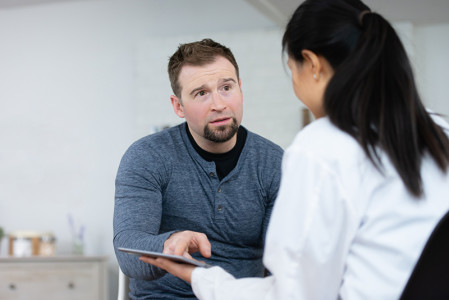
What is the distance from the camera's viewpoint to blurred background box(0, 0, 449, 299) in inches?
197

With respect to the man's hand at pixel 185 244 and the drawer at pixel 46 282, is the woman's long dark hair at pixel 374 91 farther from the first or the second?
the drawer at pixel 46 282

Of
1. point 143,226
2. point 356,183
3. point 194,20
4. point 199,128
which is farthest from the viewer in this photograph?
point 194,20

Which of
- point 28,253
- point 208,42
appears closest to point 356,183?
point 208,42

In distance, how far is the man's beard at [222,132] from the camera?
1977mm

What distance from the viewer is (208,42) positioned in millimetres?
2123

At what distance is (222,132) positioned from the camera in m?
1.98

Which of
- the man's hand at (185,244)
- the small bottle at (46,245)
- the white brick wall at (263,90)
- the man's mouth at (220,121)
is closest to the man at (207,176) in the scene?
the man's mouth at (220,121)

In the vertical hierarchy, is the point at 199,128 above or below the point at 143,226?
above

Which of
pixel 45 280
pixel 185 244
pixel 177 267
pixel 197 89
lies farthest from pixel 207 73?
pixel 45 280

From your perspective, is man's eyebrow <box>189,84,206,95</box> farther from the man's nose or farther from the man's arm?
the man's arm

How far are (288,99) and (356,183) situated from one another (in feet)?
12.9

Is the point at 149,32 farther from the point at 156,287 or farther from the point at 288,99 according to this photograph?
the point at 156,287

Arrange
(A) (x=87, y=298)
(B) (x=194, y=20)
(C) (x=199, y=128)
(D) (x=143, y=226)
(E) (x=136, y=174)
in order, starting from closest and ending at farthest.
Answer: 1. (D) (x=143, y=226)
2. (E) (x=136, y=174)
3. (C) (x=199, y=128)
4. (A) (x=87, y=298)
5. (B) (x=194, y=20)

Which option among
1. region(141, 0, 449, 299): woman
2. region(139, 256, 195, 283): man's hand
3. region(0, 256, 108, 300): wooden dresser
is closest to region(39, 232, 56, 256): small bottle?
region(0, 256, 108, 300): wooden dresser
